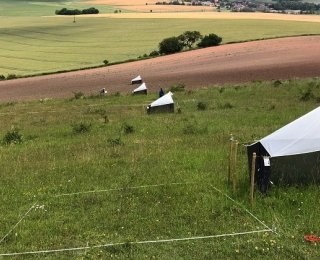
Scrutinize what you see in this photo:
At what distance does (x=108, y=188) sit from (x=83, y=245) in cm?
260

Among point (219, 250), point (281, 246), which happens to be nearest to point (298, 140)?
point (281, 246)

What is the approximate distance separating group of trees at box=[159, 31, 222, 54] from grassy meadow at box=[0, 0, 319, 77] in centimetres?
318

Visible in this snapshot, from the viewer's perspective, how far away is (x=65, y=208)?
27.1 feet

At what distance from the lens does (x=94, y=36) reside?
316 feet

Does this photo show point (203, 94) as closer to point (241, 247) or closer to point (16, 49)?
point (241, 247)

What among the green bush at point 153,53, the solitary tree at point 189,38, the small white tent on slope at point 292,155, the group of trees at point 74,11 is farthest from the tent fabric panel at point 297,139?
the group of trees at point 74,11

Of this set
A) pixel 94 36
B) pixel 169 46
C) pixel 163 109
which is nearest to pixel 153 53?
pixel 169 46

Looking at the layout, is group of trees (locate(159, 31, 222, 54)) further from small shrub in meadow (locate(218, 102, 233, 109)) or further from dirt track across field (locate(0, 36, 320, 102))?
small shrub in meadow (locate(218, 102, 233, 109))

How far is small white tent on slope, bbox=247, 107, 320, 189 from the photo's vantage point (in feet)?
A: 26.5

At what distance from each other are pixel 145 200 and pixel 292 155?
3123 millimetres

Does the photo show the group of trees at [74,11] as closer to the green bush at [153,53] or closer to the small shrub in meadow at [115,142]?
the green bush at [153,53]

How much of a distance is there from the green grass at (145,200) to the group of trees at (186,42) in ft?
175

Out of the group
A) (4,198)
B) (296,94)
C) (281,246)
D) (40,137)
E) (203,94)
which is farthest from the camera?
(203,94)

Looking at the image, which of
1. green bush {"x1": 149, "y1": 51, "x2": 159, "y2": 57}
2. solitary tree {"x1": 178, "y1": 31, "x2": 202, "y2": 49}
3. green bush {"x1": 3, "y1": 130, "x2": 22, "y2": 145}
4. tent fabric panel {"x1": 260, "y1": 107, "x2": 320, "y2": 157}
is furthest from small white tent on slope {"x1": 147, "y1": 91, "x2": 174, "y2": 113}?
solitary tree {"x1": 178, "y1": 31, "x2": 202, "y2": 49}
